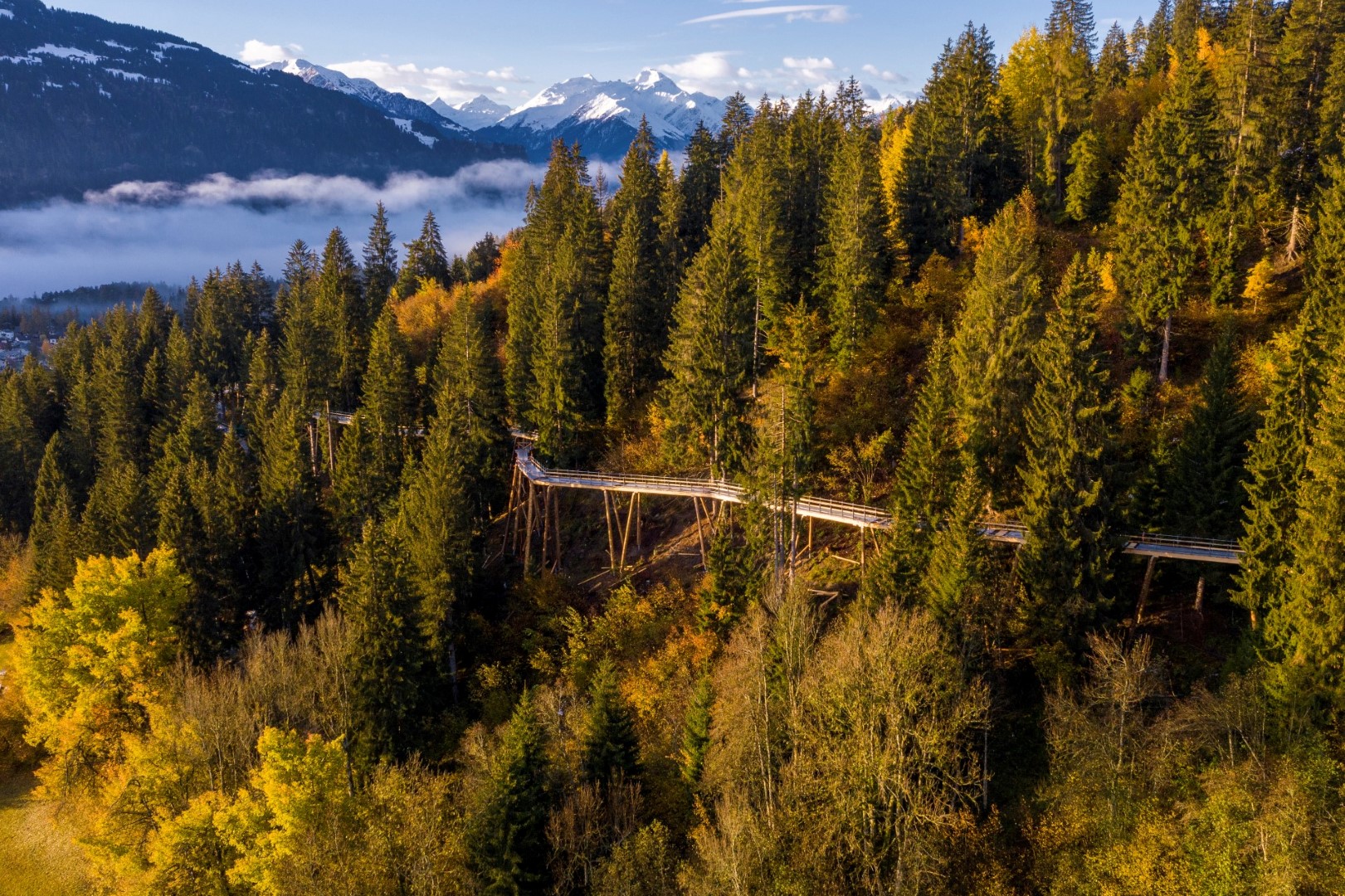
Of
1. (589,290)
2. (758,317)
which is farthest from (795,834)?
(589,290)

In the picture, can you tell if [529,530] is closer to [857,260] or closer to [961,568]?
[857,260]

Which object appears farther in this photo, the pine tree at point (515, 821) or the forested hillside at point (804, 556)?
the pine tree at point (515, 821)

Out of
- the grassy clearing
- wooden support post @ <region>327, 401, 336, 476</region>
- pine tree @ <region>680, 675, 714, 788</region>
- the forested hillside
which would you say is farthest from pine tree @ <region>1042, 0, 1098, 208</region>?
the grassy clearing

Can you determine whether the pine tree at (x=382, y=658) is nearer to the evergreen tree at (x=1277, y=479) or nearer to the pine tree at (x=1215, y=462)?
the pine tree at (x=1215, y=462)

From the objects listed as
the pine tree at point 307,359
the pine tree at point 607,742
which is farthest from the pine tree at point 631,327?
the pine tree at point 607,742

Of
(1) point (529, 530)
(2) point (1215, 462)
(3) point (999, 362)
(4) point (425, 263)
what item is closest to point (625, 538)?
(1) point (529, 530)

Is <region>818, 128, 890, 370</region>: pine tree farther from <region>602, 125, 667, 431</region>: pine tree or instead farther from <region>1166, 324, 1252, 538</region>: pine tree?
<region>1166, 324, 1252, 538</region>: pine tree
